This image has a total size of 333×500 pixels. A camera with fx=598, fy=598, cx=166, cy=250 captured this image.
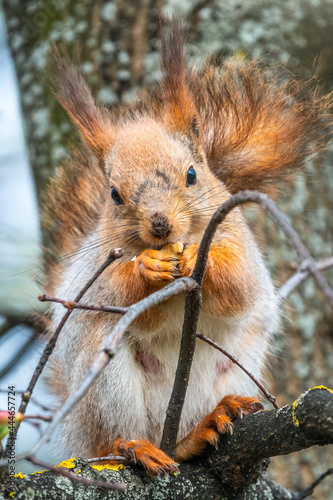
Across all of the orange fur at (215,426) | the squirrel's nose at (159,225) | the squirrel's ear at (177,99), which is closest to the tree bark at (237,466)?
the orange fur at (215,426)

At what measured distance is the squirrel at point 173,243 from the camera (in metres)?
1.61

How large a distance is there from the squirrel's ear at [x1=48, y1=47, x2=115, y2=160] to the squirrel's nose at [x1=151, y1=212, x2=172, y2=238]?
0.53 m

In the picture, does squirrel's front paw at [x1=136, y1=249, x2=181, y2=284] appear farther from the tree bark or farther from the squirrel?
the tree bark

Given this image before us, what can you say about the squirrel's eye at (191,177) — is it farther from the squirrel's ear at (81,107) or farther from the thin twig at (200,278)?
the thin twig at (200,278)

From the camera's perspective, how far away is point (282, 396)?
2.48m

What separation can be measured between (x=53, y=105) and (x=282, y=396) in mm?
1620

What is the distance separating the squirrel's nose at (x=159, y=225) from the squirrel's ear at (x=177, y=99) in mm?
466

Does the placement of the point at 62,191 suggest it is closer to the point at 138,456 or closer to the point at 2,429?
the point at 138,456

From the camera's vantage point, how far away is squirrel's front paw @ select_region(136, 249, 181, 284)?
148cm

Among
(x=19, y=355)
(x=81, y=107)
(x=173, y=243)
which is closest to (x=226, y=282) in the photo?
(x=173, y=243)

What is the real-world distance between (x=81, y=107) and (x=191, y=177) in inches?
19.5

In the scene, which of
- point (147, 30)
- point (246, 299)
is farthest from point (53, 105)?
point (246, 299)

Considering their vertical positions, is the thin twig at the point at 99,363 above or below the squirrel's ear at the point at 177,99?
below

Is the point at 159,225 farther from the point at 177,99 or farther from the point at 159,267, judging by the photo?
the point at 177,99
